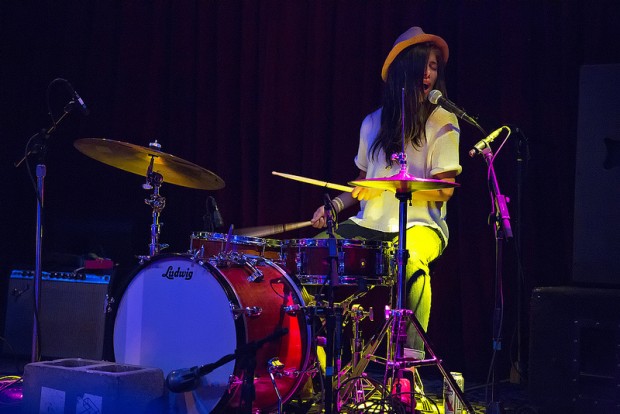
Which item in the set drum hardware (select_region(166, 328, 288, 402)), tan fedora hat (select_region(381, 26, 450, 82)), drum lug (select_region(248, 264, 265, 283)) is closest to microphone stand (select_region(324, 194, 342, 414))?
drum hardware (select_region(166, 328, 288, 402))

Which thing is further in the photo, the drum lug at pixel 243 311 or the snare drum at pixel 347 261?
the snare drum at pixel 347 261

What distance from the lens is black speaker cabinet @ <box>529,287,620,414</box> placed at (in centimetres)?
322

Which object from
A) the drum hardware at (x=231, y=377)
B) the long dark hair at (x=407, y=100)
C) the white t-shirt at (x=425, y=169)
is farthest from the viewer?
the long dark hair at (x=407, y=100)

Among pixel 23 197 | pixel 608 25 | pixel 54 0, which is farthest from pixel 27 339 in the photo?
pixel 608 25

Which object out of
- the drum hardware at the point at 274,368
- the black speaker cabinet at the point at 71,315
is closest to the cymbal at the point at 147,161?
the drum hardware at the point at 274,368

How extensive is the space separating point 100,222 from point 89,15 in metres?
1.63

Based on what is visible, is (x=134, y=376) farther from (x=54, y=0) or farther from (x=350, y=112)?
(x=54, y=0)

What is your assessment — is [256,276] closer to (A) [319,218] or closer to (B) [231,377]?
(B) [231,377]

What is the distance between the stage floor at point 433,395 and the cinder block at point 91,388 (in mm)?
280

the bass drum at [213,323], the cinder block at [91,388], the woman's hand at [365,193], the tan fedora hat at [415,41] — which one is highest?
the tan fedora hat at [415,41]

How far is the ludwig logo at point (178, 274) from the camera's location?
316 centimetres

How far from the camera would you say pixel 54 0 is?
5461 mm

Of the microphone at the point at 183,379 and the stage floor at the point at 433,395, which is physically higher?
the microphone at the point at 183,379

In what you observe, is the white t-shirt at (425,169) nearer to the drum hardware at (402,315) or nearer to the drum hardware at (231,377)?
the drum hardware at (402,315)
